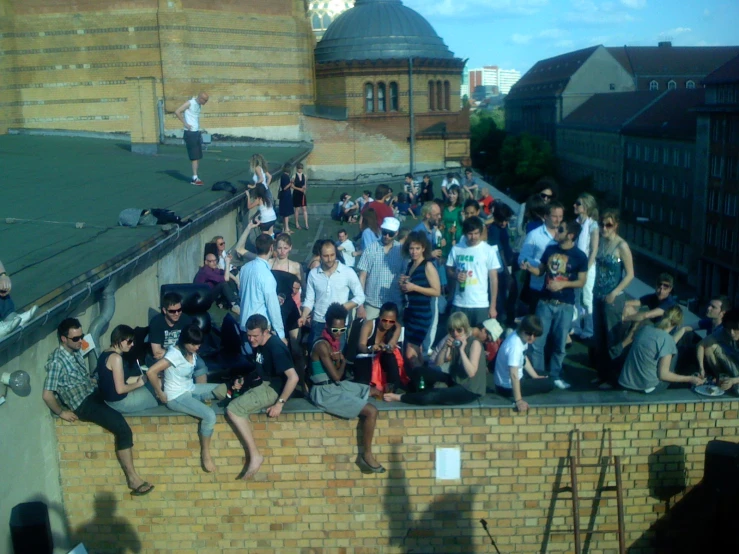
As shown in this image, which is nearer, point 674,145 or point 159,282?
point 159,282

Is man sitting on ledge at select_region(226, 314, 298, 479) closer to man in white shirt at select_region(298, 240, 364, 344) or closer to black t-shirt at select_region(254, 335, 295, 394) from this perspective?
black t-shirt at select_region(254, 335, 295, 394)

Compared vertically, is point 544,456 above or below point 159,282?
below

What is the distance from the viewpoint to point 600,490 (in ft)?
23.1

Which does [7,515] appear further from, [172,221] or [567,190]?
[567,190]

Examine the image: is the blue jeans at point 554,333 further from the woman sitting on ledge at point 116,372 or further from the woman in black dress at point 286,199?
the woman in black dress at point 286,199

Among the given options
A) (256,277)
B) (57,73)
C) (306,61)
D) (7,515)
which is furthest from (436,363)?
(306,61)

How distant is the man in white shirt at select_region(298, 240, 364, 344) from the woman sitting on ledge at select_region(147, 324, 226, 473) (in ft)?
4.35

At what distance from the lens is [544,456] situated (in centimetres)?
703

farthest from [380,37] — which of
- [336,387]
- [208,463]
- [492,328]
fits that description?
[208,463]

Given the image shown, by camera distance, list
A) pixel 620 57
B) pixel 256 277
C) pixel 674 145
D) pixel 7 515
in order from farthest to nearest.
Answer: pixel 620 57 → pixel 674 145 → pixel 256 277 → pixel 7 515

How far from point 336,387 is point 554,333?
7.36ft

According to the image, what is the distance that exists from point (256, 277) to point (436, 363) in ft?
5.90

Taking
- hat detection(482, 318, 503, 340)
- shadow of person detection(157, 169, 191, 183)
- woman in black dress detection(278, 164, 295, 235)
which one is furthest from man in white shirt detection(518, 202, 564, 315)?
woman in black dress detection(278, 164, 295, 235)

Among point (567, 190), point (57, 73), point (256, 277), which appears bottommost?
point (567, 190)
